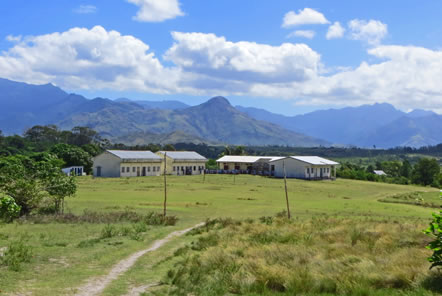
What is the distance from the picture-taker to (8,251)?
16.5 meters

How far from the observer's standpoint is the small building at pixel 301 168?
3428 inches

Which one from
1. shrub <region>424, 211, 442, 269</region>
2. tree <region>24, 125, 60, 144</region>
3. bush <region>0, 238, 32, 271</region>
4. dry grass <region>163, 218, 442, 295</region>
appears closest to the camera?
shrub <region>424, 211, 442, 269</region>

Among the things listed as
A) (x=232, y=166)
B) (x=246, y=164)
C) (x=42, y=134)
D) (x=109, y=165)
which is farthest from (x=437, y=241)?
(x=42, y=134)

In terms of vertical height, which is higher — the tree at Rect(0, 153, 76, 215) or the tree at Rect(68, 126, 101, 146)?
the tree at Rect(68, 126, 101, 146)

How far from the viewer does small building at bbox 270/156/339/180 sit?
87062mm

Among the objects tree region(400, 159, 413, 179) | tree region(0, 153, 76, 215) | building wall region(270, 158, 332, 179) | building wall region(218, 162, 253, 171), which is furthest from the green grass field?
tree region(400, 159, 413, 179)

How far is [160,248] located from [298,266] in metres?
7.90

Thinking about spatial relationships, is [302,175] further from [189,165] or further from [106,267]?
[106,267]

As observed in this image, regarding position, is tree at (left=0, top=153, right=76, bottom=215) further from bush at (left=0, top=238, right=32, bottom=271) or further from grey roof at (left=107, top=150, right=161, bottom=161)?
grey roof at (left=107, top=150, right=161, bottom=161)

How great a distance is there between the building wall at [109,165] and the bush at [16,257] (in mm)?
67936

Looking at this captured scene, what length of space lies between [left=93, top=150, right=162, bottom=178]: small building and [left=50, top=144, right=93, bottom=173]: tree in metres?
6.73

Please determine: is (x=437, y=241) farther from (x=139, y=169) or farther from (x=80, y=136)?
Result: (x=80, y=136)

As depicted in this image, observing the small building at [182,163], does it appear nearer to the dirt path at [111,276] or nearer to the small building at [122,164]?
the small building at [122,164]

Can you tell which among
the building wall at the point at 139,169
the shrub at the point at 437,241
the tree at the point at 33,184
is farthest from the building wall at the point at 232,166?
the shrub at the point at 437,241
